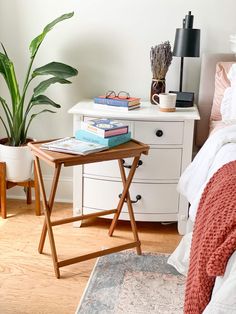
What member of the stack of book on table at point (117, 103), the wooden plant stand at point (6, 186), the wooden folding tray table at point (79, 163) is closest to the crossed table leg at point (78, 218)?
the wooden folding tray table at point (79, 163)

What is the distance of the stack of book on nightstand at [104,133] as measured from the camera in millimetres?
2234

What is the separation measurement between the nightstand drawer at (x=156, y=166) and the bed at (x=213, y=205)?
0.27 metres

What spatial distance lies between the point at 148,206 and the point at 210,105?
724 mm

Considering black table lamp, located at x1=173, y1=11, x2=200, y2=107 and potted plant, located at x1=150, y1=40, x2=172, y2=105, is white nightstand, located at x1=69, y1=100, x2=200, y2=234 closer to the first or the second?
potted plant, located at x1=150, y1=40, x2=172, y2=105

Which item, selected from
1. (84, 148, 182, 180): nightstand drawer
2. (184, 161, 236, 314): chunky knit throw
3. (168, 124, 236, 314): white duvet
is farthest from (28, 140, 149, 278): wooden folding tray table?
(184, 161, 236, 314): chunky knit throw

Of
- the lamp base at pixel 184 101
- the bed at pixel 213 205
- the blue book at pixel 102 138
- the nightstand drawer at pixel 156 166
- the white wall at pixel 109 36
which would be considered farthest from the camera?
the white wall at pixel 109 36

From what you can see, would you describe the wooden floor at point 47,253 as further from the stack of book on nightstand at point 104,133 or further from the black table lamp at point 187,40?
the black table lamp at point 187,40

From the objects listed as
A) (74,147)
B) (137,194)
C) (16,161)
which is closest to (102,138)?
(74,147)

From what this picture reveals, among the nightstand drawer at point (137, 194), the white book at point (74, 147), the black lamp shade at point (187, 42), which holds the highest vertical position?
the black lamp shade at point (187, 42)

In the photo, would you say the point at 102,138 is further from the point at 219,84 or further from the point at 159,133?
the point at 219,84

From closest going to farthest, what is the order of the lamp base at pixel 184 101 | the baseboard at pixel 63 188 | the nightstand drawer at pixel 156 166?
the nightstand drawer at pixel 156 166
the lamp base at pixel 184 101
the baseboard at pixel 63 188

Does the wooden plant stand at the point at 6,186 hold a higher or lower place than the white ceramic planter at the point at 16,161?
lower

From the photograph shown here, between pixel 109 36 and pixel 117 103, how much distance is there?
1.75 feet

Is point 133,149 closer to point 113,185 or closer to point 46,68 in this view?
point 113,185
